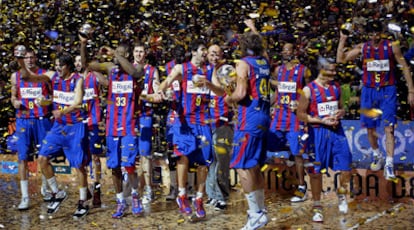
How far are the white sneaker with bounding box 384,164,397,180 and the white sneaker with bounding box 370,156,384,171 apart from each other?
29cm

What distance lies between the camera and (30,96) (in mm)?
8898

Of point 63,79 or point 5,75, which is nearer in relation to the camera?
point 63,79

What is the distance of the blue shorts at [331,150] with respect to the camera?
7.26m

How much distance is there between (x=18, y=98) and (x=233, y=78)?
338 cm

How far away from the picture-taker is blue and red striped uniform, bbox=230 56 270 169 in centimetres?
679

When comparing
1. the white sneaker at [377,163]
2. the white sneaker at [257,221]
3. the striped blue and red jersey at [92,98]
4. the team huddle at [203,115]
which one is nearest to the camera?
the white sneaker at [257,221]

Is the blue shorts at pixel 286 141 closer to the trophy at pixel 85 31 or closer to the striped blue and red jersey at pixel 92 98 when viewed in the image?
the striped blue and red jersey at pixel 92 98

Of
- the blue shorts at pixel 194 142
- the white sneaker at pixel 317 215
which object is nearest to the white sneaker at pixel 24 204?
the blue shorts at pixel 194 142

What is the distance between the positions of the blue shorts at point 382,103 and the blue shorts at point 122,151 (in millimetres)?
3211

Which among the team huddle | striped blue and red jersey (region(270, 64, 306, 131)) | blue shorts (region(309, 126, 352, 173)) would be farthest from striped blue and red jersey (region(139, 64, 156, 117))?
blue shorts (region(309, 126, 352, 173))

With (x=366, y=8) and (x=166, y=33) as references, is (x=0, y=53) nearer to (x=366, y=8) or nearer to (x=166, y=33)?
(x=166, y=33)

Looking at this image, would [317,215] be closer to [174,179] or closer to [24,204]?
[174,179]

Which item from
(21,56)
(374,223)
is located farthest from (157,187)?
(374,223)

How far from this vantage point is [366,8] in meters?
11.7
